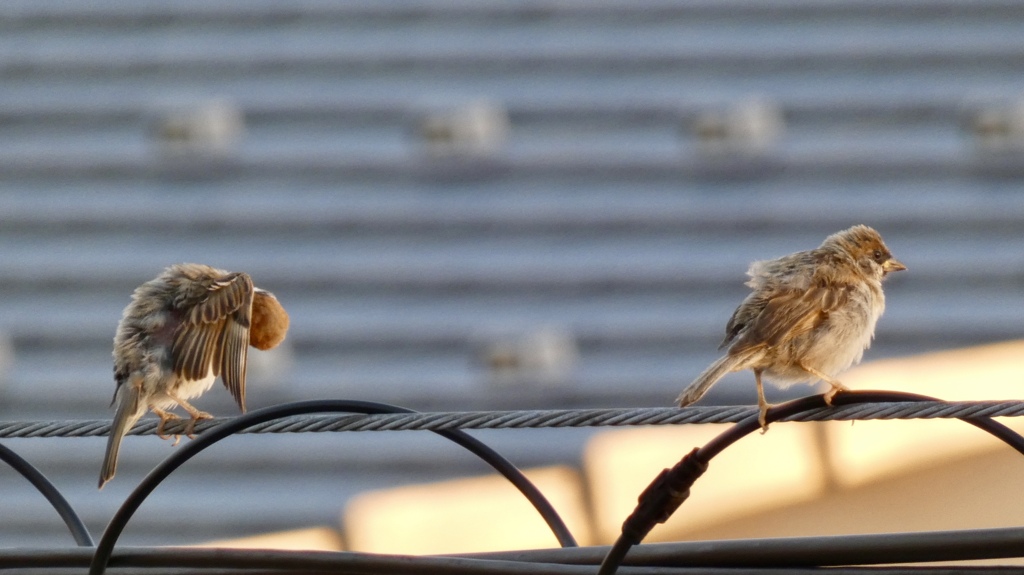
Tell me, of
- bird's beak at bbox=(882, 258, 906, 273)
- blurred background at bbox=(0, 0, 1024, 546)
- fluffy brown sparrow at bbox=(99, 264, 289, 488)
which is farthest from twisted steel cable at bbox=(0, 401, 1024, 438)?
blurred background at bbox=(0, 0, 1024, 546)

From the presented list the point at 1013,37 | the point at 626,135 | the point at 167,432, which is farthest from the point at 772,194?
the point at 167,432

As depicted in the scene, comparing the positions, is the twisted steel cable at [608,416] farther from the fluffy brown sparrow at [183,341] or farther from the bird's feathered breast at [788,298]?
the fluffy brown sparrow at [183,341]

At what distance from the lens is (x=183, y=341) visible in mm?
4945

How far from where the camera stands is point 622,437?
8469 millimetres

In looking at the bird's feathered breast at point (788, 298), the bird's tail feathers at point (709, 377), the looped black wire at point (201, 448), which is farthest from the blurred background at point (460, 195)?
the looped black wire at point (201, 448)

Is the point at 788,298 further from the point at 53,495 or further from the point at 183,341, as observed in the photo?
the point at 53,495

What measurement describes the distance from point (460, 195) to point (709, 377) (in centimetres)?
954

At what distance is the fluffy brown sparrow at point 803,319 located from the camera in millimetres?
4301

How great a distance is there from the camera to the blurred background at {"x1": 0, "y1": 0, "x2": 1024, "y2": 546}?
37.8ft

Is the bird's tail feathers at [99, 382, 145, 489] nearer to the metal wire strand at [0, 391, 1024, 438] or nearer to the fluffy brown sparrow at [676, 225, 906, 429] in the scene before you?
the metal wire strand at [0, 391, 1024, 438]

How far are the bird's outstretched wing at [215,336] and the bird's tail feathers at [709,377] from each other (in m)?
1.84

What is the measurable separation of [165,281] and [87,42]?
11.5 meters

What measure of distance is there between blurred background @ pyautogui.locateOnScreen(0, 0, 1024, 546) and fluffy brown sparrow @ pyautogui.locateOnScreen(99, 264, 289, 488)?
536 cm

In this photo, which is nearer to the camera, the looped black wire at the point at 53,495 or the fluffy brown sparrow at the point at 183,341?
the looped black wire at the point at 53,495
